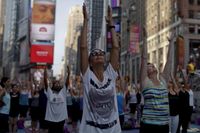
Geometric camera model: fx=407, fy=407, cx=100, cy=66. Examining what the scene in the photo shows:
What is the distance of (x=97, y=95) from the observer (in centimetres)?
443

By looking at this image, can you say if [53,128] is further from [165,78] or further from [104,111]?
[104,111]

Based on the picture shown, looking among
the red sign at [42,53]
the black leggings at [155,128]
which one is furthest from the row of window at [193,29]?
the black leggings at [155,128]

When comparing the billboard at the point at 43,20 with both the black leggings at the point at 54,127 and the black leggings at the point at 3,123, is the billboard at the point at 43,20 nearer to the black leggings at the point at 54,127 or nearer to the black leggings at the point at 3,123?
A: the black leggings at the point at 3,123

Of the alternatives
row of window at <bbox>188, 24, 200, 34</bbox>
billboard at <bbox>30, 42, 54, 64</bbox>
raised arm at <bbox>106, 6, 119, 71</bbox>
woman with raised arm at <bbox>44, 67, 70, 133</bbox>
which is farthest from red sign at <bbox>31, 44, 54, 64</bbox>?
raised arm at <bbox>106, 6, 119, 71</bbox>

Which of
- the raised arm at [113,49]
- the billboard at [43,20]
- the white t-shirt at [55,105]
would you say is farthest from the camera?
the billboard at [43,20]

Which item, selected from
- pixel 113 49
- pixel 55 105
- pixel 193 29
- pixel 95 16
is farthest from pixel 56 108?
pixel 95 16

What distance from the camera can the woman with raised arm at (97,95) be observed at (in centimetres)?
444

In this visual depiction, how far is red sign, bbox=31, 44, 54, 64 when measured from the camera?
74269 millimetres

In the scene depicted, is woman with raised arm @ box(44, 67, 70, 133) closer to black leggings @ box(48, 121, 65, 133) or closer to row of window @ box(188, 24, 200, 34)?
black leggings @ box(48, 121, 65, 133)

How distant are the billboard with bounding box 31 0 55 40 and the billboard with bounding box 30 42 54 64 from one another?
1.65 m

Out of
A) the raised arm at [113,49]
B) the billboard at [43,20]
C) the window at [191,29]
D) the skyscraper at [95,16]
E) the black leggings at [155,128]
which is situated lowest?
the black leggings at [155,128]

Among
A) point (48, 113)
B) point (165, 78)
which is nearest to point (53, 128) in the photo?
point (48, 113)

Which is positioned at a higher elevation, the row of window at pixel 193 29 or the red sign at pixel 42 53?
the row of window at pixel 193 29

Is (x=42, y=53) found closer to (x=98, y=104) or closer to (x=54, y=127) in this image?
(x=54, y=127)
